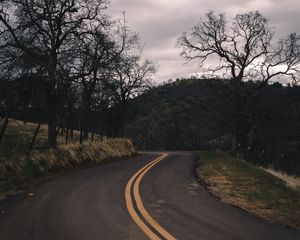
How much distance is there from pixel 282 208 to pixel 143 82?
33766 millimetres

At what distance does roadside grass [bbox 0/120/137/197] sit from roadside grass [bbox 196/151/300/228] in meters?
6.18

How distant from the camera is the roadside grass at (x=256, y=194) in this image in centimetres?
1048

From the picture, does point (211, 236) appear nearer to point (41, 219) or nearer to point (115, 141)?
point (41, 219)

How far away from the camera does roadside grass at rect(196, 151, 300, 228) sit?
1048cm

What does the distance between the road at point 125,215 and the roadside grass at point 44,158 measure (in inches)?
65.2

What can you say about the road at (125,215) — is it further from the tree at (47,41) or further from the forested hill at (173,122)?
the forested hill at (173,122)

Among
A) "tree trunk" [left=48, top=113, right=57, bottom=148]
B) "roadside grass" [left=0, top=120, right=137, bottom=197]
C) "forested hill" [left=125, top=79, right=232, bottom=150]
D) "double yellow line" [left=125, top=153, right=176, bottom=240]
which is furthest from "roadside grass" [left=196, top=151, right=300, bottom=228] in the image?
"forested hill" [left=125, top=79, right=232, bottom=150]

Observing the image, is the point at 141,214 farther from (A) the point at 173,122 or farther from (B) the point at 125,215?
(A) the point at 173,122

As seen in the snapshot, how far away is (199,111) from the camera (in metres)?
92.9

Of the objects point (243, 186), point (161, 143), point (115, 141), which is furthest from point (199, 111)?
point (243, 186)

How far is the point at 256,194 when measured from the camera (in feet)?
44.3

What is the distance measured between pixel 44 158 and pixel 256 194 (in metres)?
9.03

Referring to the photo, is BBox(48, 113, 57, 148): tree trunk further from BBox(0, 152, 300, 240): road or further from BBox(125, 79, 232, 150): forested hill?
BBox(125, 79, 232, 150): forested hill

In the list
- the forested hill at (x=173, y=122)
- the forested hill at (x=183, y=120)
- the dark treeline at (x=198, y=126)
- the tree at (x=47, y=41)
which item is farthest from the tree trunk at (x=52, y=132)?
the forested hill at (x=173, y=122)
